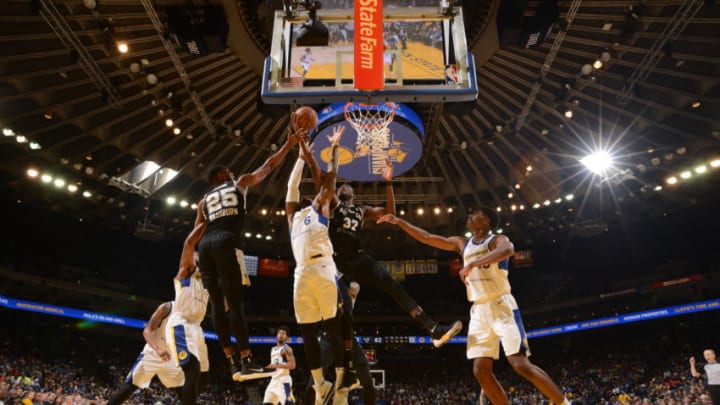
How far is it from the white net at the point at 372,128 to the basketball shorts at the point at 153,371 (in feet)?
19.9

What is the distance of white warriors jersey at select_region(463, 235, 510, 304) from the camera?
5.39 metres

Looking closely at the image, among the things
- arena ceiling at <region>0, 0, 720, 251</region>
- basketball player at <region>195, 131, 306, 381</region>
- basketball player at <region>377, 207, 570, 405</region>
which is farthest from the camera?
arena ceiling at <region>0, 0, 720, 251</region>

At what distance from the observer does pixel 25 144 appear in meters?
14.8

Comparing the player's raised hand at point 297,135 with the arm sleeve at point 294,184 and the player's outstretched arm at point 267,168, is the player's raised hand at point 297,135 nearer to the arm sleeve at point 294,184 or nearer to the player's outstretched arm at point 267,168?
the player's outstretched arm at point 267,168

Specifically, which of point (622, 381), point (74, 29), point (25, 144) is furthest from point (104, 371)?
point (622, 381)

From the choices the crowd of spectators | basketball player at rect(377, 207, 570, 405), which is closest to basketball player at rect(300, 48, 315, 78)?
basketball player at rect(377, 207, 570, 405)

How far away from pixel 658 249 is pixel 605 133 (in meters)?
14.7

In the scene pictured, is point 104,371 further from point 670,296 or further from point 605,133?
point 670,296

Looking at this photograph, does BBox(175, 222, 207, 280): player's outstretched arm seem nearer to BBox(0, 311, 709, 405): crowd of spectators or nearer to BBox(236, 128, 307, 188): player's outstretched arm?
BBox(236, 128, 307, 188): player's outstretched arm

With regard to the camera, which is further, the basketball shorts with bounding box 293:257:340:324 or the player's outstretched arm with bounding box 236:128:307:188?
the player's outstretched arm with bounding box 236:128:307:188

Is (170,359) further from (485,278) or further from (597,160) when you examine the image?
(597,160)

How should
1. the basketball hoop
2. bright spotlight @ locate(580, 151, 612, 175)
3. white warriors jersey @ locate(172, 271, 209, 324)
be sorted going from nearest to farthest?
1. white warriors jersey @ locate(172, 271, 209, 324)
2. the basketball hoop
3. bright spotlight @ locate(580, 151, 612, 175)

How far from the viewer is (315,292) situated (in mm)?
5070

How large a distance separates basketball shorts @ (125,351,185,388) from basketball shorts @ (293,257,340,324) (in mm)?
2421
